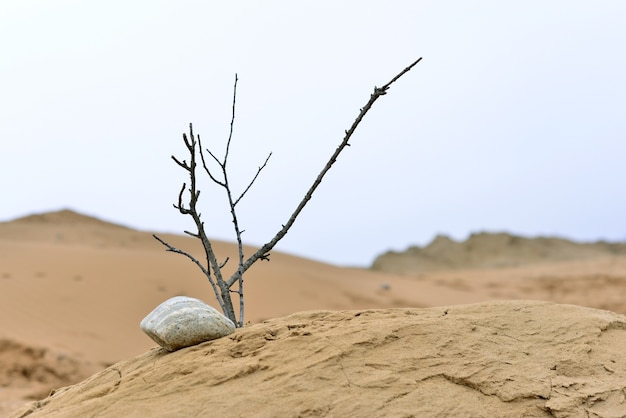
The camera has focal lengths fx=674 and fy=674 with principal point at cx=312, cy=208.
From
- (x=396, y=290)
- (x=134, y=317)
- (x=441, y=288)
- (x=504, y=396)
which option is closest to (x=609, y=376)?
(x=504, y=396)

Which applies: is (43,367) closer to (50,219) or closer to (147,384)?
(147,384)

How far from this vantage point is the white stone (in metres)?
3.09

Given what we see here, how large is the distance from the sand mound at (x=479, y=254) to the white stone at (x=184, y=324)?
72.9 feet

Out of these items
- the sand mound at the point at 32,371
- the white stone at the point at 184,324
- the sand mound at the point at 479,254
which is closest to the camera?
the white stone at the point at 184,324

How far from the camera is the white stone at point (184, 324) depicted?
3.09 metres

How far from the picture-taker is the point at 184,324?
3.10m

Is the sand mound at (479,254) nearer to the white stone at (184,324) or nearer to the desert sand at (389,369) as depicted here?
the desert sand at (389,369)

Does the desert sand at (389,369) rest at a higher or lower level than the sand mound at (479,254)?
lower

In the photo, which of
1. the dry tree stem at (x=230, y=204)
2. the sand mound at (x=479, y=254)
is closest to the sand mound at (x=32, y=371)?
the dry tree stem at (x=230, y=204)

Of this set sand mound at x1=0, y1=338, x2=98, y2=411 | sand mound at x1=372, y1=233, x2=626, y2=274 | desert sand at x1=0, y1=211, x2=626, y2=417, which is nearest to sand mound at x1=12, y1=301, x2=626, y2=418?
desert sand at x1=0, y1=211, x2=626, y2=417

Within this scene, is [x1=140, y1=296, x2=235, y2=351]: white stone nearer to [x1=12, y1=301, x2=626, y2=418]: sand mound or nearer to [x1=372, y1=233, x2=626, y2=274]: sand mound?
[x1=12, y1=301, x2=626, y2=418]: sand mound

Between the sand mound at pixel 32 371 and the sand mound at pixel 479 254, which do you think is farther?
the sand mound at pixel 479 254

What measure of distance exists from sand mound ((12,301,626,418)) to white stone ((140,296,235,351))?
0.27 ft

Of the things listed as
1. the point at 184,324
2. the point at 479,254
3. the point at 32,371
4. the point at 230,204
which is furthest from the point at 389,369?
the point at 479,254
